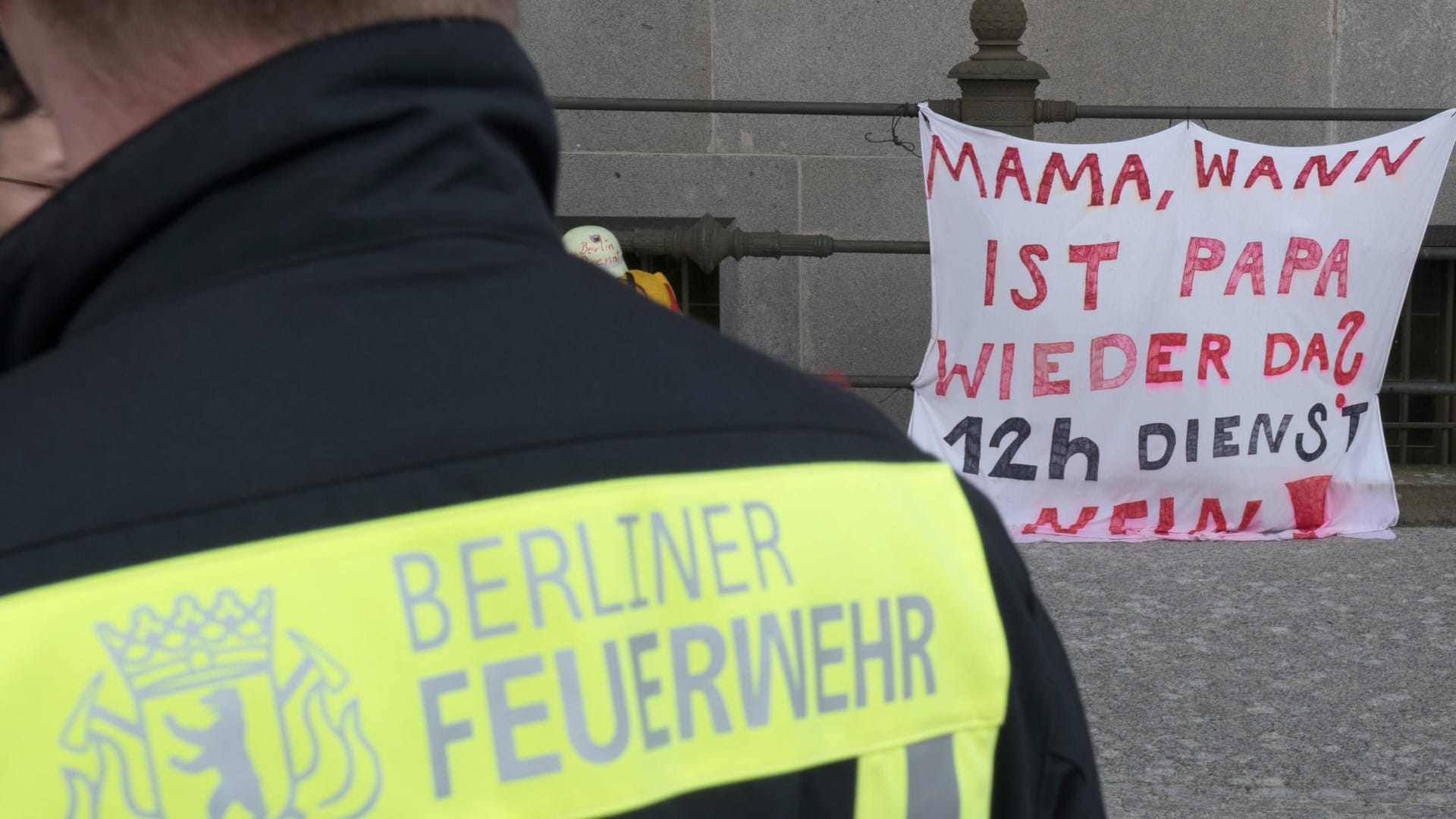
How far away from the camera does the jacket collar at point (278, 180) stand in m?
0.87

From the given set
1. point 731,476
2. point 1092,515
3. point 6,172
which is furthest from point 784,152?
point 731,476

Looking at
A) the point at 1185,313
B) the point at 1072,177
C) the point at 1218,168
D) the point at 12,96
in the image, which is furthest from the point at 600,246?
the point at 12,96

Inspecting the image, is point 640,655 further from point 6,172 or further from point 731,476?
point 6,172

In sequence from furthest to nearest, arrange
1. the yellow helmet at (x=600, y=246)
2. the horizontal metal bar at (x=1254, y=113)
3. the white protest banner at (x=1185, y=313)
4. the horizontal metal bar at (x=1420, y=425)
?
the horizontal metal bar at (x=1420, y=425)
the yellow helmet at (x=600, y=246)
the horizontal metal bar at (x=1254, y=113)
the white protest banner at (x=1185, y=313)

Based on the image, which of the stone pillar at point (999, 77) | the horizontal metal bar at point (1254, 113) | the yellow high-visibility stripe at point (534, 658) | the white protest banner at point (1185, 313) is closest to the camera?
the yellow high-visibility stripe at point (534, 658)

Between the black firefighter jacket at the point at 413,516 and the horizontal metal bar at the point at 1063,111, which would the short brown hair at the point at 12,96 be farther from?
the horizontal metal bar at the point at 1063,111

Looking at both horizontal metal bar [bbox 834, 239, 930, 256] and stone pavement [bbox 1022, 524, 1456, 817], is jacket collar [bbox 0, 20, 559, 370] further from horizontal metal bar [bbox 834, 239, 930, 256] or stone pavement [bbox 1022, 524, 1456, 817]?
horizontal metal bar [bbox 834, 239, 930, 256]

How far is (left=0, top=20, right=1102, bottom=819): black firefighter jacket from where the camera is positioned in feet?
2.70

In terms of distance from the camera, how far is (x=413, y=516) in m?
0.88

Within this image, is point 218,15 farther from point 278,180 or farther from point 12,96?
point 12,96

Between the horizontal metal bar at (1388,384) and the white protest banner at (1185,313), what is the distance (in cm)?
41

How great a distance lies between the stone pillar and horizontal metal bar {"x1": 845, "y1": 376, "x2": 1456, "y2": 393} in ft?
3.41

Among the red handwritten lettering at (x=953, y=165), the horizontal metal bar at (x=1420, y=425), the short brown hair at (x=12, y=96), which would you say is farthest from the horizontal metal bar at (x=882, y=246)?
the short brown hair at (x=12, y=96)

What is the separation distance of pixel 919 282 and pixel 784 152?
84cm
